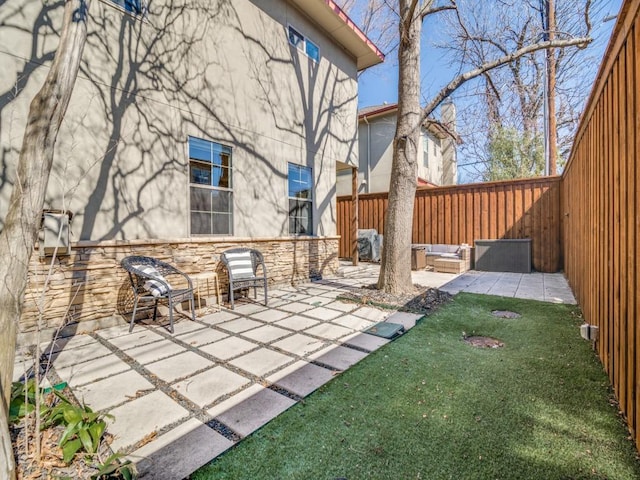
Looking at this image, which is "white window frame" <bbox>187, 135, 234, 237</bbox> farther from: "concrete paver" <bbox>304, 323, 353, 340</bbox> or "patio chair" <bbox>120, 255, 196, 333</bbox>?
"concrete paver" <bbox>304, 323, 353, 340</bbox>

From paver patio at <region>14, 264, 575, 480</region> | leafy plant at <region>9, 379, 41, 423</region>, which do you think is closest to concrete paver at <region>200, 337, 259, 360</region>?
paver patio at <region>14, 264, 575, 480</region>

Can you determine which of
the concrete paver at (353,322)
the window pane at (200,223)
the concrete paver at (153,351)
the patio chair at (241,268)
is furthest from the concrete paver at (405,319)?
the window pane at (200,223)

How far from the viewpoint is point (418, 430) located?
1779mm

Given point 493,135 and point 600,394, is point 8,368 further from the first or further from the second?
point 493,135

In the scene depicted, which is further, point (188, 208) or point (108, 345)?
point (188, 208)

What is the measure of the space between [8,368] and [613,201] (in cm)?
386

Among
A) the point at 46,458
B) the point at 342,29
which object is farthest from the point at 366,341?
the point at 342,29

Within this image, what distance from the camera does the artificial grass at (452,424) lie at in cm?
149

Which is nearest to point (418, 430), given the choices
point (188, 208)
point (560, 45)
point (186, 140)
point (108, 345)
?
point (108, 345)

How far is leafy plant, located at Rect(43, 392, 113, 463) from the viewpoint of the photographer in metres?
1.50

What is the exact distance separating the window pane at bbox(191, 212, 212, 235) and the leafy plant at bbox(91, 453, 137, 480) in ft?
12.1

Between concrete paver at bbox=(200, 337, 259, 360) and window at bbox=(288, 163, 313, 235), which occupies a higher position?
window at bbox=(288, 163, 313, 235)

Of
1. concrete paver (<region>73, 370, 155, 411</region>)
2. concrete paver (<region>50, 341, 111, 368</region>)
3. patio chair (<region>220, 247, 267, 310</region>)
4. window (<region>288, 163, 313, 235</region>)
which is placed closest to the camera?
concrete paver (<region>73, 370, 155, 411</region>)

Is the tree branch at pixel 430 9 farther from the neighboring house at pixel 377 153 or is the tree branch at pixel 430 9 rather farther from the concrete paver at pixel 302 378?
the neighboring house at pixel 377 153
